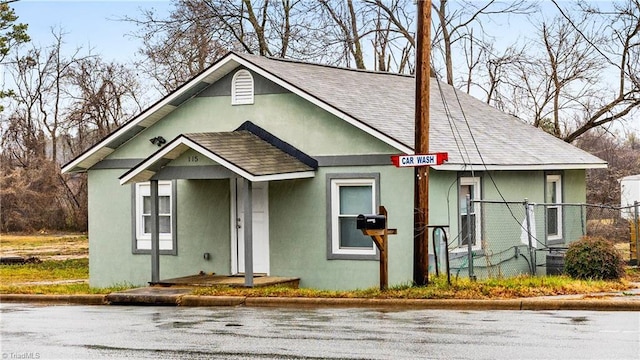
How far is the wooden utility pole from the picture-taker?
1806 cm

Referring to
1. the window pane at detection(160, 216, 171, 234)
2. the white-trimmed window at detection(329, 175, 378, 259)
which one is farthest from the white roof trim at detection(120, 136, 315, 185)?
the window pane at detection(160, 216, 171, 234)

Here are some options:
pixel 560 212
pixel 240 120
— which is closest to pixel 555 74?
pixel 560 212

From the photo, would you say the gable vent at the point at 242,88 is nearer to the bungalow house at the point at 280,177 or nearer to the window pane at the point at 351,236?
the bungalow house at the point at 280,177

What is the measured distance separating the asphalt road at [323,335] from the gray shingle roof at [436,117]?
607 cm

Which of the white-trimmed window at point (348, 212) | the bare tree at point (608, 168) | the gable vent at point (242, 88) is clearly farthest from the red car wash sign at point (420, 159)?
the bare tree at point (608, 168)

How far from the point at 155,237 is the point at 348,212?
4317 millimetres

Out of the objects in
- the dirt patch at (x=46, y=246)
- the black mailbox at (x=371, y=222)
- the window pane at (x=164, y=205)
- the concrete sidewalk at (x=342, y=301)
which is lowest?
the dirt patch at (x=46, y=246)

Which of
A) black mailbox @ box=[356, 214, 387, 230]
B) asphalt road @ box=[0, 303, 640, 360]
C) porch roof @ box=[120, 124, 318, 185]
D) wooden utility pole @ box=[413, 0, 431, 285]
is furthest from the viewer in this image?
porch roof @ box=[120, 124, 318, 185]

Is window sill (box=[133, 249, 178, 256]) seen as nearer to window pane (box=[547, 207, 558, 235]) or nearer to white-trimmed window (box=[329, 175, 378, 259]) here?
white-trimmed window (box=[329, 175, 378, 259])

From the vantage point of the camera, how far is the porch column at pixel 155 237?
21891mm

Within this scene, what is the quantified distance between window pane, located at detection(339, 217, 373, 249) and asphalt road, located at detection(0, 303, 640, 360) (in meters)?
4.50

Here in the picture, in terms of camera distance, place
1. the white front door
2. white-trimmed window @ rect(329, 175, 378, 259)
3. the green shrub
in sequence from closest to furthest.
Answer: the green shrub
white-trimmed window @ rect(329, 175, 378, 259)
the white front door

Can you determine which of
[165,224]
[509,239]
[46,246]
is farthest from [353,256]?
[46,246]

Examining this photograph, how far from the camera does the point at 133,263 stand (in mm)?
23984
